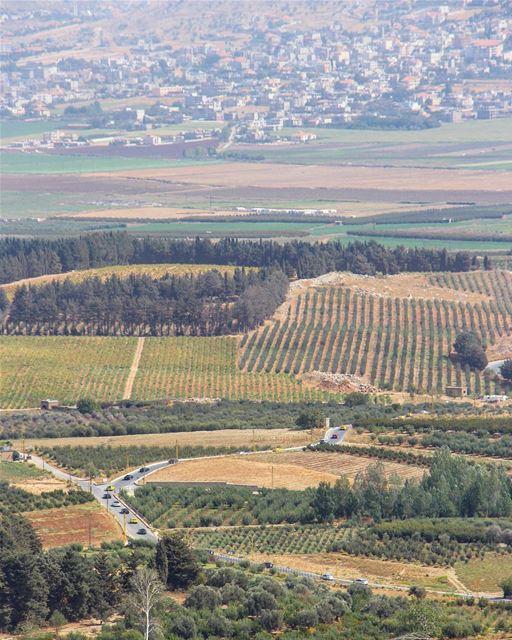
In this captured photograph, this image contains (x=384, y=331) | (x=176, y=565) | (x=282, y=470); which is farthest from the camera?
(x=384, y=331)

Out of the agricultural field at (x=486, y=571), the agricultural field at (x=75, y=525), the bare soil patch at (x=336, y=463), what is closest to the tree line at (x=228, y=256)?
the bare soil patch at (x=336, y=463)

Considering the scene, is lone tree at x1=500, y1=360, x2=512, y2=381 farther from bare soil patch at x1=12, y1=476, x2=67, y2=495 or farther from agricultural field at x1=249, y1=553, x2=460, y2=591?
agricultural field at x1=249, y1=553, x2=460, y2=591

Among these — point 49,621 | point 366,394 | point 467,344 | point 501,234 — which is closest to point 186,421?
point 366,394

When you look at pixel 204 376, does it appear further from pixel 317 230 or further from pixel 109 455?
pixel 317 230

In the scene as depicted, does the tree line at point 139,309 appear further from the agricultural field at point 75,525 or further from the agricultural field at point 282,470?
the agricultural field at point 75,525

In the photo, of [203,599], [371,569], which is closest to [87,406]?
[371,569]
